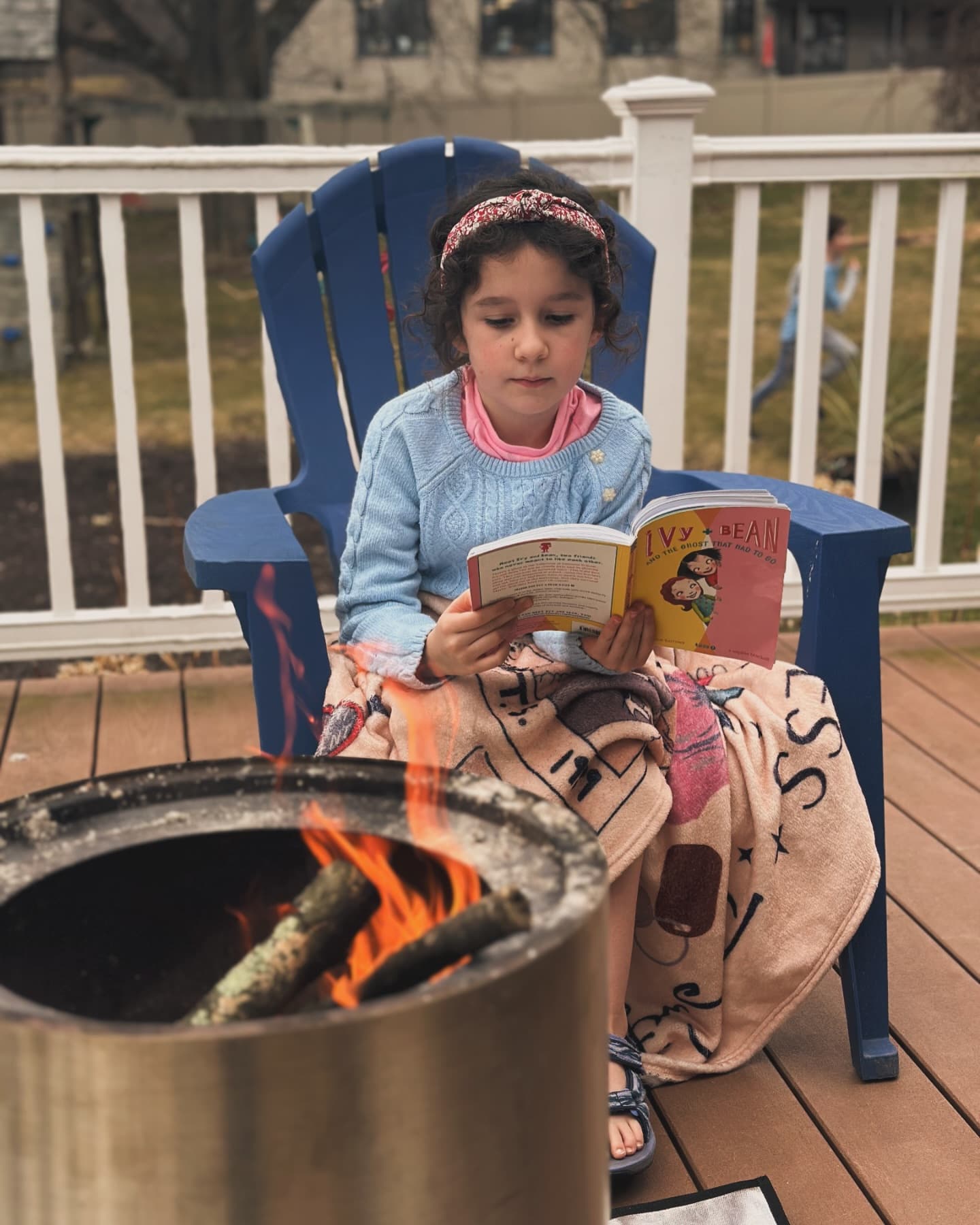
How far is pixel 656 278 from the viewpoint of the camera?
294cm

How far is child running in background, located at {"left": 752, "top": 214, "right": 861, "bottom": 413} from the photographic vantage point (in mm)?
6887

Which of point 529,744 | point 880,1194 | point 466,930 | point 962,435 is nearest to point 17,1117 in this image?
point 466,930

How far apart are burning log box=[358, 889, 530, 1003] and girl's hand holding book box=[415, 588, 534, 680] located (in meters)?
0.55

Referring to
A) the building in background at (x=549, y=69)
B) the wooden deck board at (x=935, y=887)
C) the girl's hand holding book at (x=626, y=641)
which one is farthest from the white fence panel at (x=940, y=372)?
the building in background at (x=549, y=69)

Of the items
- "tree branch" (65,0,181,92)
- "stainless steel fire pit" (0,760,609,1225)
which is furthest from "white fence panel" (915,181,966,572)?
A: "tree branch" (65,0,181,92)

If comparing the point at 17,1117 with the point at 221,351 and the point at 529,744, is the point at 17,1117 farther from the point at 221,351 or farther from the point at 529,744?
the point at 221,351

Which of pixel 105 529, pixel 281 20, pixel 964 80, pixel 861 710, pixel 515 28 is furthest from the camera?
pixel 515 28

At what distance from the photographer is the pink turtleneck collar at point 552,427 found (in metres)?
1.84

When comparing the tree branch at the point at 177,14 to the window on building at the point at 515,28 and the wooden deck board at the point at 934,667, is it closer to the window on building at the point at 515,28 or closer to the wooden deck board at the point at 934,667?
the window on building at the point at 515,28

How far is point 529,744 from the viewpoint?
1.68m

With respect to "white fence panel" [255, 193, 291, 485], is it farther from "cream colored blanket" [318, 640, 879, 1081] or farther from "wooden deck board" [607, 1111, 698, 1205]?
"wooden deck board" [607, 1111, 698, 1205]

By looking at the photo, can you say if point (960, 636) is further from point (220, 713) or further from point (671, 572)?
point (671, 572)

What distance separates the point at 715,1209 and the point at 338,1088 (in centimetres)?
85

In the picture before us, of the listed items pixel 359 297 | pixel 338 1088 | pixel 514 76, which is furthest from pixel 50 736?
pixel 514 76
